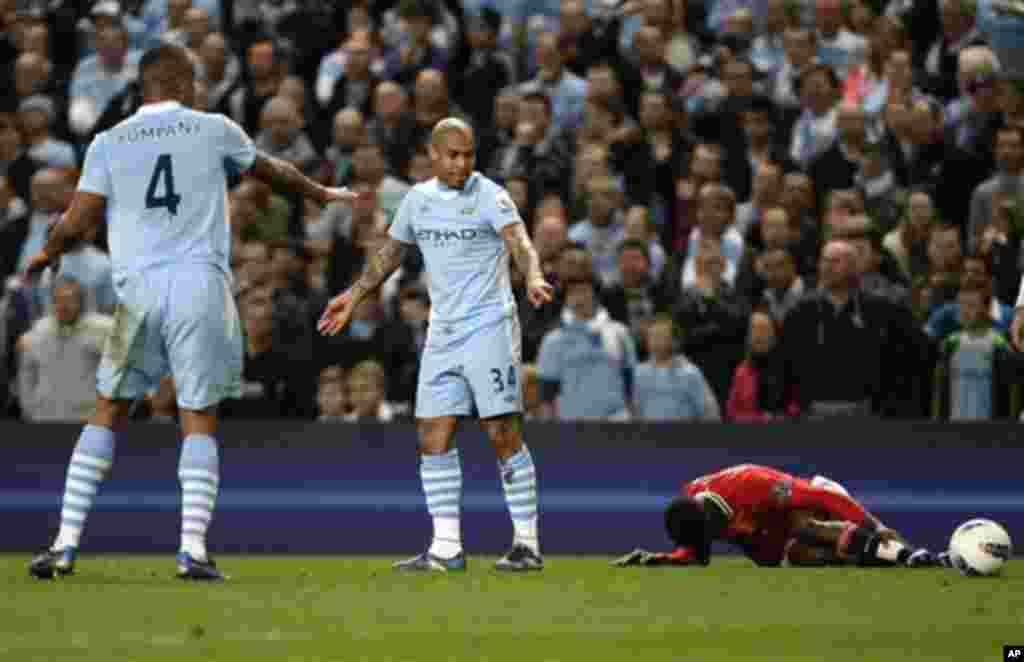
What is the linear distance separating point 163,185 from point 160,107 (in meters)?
0.42

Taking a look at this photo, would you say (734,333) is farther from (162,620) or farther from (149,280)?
(162,620)

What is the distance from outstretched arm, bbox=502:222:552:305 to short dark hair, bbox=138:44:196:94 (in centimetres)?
193

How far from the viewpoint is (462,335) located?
12.6 meters

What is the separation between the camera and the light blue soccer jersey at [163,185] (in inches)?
455

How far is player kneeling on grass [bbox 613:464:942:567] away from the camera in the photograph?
1248 cm

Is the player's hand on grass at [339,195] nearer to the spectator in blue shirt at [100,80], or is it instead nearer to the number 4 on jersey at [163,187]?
the number 4 on jersey at [163,187]

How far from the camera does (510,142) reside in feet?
66.5

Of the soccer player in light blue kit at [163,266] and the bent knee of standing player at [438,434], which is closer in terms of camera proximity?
the soccer player in light blue kit at [163,266]

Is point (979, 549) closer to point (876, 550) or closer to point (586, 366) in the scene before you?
point (876, 550)

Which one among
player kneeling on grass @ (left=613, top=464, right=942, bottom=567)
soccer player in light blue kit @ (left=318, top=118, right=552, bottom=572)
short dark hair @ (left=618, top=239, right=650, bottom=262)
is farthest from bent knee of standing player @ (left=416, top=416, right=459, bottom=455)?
short dark hair @ (left=618, top=239, right=650, bottom=262)

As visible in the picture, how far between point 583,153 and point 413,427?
12.0 feet

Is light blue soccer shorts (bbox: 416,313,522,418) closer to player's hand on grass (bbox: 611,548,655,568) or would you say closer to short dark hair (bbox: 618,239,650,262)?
player's hand on grass (bbox: 611,548,655,568)

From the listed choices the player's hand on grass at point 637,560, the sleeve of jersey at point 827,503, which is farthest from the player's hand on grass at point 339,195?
the sleeve of jersey at point 827,503

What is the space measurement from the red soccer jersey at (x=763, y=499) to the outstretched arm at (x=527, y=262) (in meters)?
1.49
